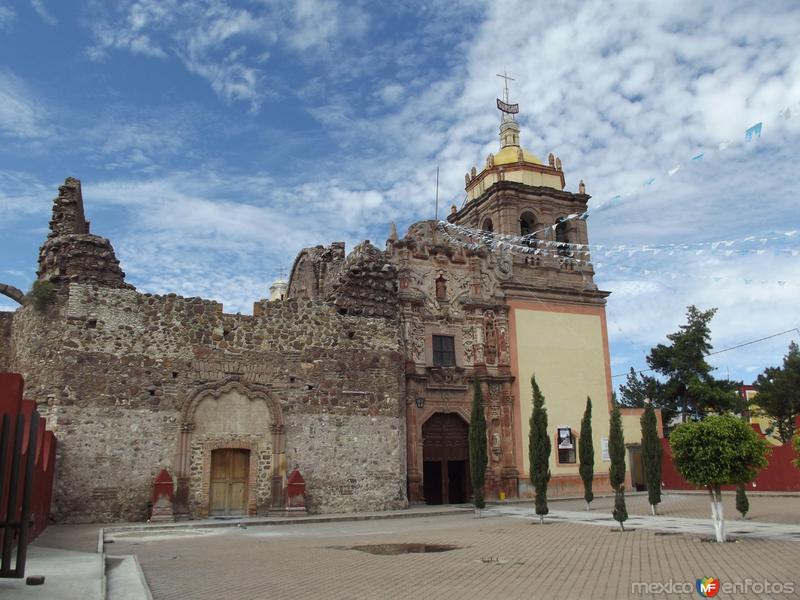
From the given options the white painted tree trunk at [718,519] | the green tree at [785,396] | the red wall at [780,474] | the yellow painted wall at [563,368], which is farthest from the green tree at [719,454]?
the green tree at [785,396]

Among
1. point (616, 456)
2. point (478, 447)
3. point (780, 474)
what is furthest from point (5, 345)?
point (780, 474)

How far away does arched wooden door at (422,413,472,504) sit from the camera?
2464 cm

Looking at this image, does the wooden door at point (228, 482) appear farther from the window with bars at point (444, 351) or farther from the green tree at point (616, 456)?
the green tree at point (616, 456)

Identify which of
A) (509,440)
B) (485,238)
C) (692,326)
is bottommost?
(509,440)

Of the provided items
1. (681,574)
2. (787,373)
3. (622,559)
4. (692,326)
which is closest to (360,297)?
(622,559)

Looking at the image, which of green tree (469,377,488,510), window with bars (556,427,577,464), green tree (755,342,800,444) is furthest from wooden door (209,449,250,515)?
green tree (755,342,800,444)

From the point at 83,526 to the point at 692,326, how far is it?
29743mm

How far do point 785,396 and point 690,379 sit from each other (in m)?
6.56

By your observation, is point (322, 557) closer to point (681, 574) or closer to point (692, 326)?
point (681, 574)

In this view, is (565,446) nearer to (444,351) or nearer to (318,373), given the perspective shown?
(444,351)

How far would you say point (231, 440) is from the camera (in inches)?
739

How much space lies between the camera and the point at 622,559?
1041 centimetres

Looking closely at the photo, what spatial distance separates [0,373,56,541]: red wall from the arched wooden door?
12757 mm

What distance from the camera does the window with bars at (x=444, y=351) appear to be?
85.0ft
